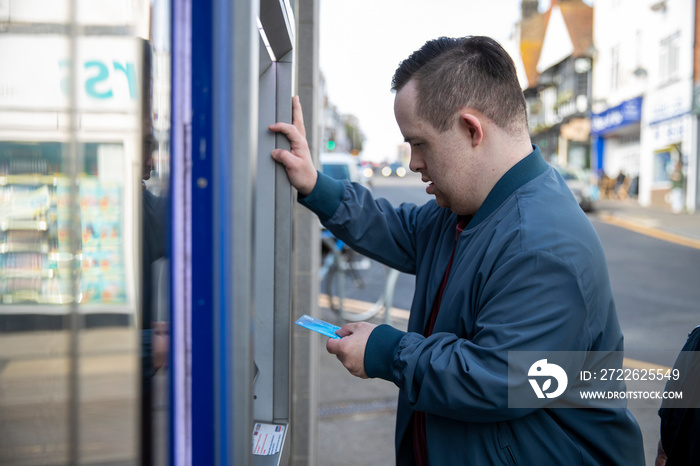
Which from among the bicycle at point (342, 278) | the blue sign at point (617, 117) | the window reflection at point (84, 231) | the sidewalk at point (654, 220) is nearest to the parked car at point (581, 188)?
the sidewalk at point (654, 220)

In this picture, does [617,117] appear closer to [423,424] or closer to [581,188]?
[581,188]

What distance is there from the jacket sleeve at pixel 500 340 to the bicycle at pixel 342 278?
4370mm

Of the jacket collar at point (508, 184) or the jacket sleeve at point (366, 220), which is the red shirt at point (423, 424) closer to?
the jacket collar at point (508, 184)

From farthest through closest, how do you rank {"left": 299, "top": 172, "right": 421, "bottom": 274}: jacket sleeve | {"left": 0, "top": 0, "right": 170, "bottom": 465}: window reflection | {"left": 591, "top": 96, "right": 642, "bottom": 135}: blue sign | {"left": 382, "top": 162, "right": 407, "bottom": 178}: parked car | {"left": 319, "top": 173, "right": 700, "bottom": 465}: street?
{"left": 382, "top": 162, "right": 407, "bottom": 178}: parked car < {"left": 591, "top": 96, "right": 642, "bottom": 135}: blue sign < {"left": 319, "top": 173, "right": 700, "bottom": 465}: street < {"left": 299, "top": 172, "right": 421, "bottom": 274}: jacket sleeve < {"left": 0, "top": 0, "right": 170, "bottom": 465}: window reflection

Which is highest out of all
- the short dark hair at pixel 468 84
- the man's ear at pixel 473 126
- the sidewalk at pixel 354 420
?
the short dark hair at pixel 468 84

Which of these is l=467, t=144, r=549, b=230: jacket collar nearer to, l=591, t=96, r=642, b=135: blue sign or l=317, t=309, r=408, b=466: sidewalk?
l=317, t=309, r=408, b=466: sidewalk

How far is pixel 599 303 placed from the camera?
4.29 feet

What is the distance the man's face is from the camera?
146 centimetres

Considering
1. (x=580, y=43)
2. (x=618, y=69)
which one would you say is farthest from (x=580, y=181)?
(x=580, y=43)

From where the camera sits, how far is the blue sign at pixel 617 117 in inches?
834

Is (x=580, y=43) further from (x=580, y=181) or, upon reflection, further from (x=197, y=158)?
(x=197, y=158)

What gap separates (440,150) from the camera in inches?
58.0

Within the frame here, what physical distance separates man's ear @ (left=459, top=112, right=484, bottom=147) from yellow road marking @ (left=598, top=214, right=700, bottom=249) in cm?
1139

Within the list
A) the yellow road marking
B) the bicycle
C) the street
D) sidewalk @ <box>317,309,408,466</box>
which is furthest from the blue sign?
sidewalk @ <box>317,309,408,466</box>
